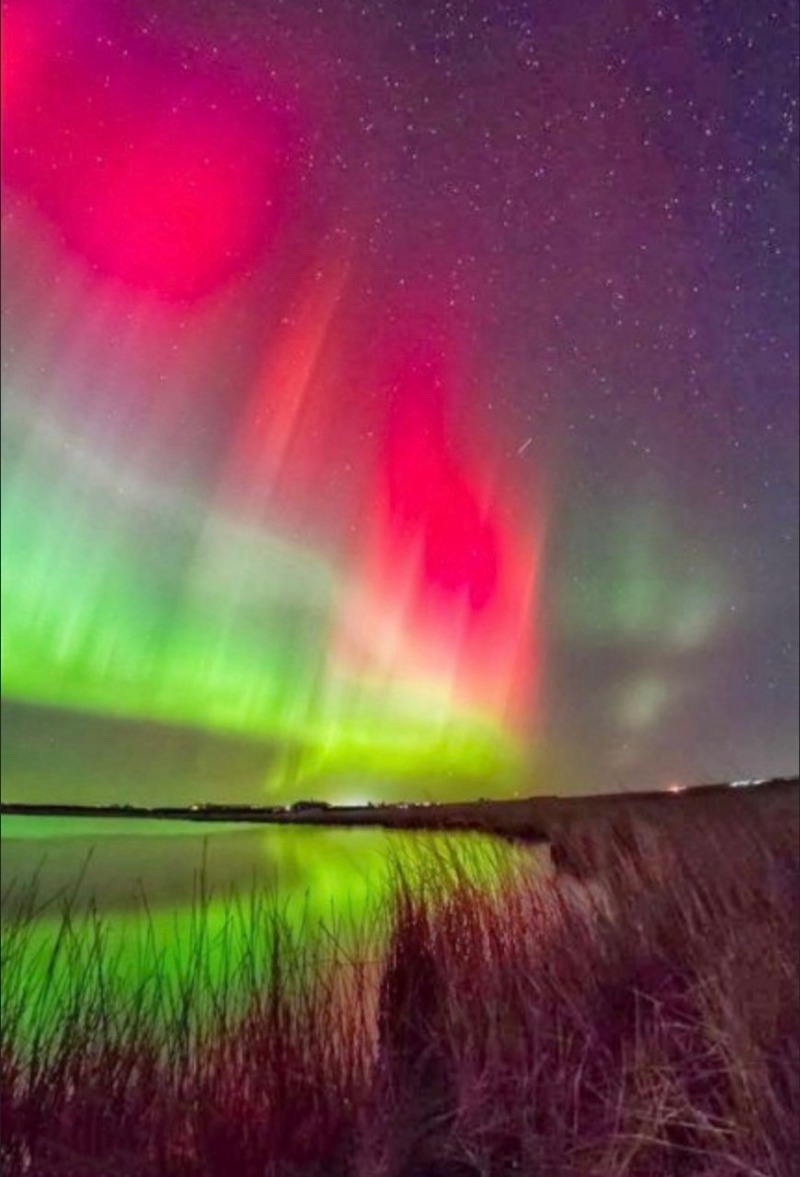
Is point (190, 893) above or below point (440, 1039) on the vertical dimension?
above

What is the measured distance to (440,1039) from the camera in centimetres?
254

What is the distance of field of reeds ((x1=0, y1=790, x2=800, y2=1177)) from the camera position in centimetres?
214

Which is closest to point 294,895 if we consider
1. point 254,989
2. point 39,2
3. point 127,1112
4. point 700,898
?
point 254,989

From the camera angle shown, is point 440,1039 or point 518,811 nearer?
point 440,1039

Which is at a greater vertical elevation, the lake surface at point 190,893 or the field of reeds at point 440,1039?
the lake surface at point 190,893

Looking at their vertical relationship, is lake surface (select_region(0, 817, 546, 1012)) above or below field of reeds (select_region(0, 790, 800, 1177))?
above

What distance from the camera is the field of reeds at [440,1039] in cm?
214

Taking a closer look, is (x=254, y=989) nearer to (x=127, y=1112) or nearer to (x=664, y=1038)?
(x=127, y=1112)

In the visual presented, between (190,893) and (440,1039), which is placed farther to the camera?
(190,893)

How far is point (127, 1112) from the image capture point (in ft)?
7.61

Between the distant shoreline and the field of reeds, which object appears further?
the distant shoreline

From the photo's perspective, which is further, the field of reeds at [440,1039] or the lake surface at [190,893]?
the lake surface at [190,893]

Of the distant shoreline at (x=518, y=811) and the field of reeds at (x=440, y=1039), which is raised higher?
the distant shoreline at (x=518, y=811)

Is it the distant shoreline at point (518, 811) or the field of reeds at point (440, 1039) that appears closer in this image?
the field of reeds at point (440, 1039)
